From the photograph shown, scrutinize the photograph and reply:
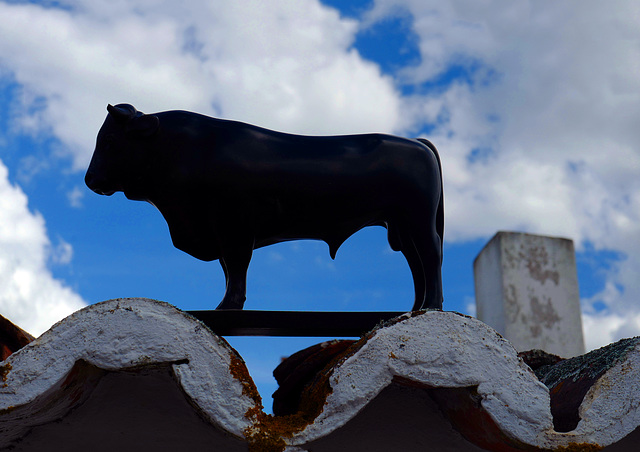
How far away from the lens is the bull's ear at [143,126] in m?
1.88

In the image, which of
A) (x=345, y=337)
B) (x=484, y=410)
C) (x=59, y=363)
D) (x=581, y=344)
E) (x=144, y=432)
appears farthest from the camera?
(x=581, y=344)

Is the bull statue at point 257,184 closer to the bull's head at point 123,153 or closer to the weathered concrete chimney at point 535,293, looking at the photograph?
the bull's head at point 123,153

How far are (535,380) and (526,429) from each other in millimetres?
104

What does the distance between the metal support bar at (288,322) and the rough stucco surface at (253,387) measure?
21 centimetres

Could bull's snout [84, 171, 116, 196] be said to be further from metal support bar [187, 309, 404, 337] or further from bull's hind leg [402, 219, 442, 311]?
bull's hind leg [402, 219, 442, 311]

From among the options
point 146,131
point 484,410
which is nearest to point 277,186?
point 146,131

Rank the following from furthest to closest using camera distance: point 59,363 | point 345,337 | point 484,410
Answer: point 345,337, point 484,410, point 59,363

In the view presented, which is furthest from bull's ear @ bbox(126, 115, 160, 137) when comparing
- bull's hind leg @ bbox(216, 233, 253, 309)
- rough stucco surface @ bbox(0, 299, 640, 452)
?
rough stucco surface @ bbox(0, 299, 640, 452)

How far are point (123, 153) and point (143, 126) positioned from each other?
0.09m

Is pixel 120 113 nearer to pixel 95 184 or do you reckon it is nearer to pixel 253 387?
pixel 95 184

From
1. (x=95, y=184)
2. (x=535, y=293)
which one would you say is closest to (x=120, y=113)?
(x=95, y=184)

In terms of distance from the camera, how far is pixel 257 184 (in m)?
1.88

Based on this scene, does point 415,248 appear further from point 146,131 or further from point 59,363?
point 59,363

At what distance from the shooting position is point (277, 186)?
6.22 feet
